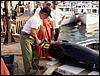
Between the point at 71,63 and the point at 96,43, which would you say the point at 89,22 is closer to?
the point at 96,43

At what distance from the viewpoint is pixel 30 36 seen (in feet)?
18.7

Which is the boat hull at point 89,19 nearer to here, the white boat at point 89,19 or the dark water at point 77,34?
the white boat at point 89,19

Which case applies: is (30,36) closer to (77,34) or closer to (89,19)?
(77,34)

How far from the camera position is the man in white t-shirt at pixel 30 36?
18.0 feet


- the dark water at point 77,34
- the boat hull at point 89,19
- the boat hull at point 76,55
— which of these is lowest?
the dark water at point 77,34

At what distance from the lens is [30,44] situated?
5.73 metres

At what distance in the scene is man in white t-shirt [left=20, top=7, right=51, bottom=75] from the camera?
18.0 ft

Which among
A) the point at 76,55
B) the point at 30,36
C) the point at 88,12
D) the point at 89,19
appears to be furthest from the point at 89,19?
the point at 76,55

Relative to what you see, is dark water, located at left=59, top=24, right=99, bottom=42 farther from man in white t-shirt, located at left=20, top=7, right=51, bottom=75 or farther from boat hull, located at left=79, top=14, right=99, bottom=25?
man in white t-shirt, located at left=20, top=7, right=51, bottom=75

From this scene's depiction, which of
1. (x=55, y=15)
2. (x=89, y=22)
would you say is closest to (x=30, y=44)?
(x=55, y=15)

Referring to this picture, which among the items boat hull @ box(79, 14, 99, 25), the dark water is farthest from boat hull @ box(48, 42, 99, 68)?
boat hull @ box(79, 14, 99, 25)

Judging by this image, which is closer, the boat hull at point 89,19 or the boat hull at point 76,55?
the boat hull at point 76,55

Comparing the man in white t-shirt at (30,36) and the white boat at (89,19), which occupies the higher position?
the man in white t-shirt at (30,36)

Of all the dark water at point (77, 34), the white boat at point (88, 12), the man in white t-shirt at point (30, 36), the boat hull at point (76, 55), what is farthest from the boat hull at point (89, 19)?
the boat hull at point (76, 55)
